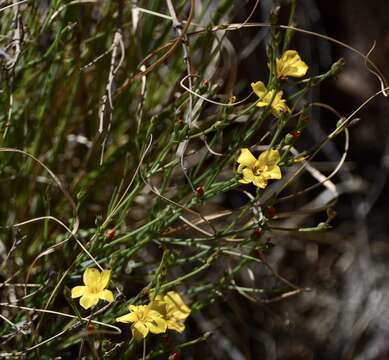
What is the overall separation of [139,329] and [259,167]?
0.32 m

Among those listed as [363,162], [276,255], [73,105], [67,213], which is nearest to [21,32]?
[73,105]

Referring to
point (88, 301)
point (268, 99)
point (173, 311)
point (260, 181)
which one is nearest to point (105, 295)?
point (88, 301)

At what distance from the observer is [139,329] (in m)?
1.10

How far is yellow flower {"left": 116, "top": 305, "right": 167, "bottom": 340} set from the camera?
1101 millimetres

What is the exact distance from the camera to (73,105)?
5.69 ft

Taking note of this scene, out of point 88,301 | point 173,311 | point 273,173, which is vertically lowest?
point 173,311

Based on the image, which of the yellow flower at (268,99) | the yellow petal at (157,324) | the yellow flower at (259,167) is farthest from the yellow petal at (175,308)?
the yellow flower at (268,99)

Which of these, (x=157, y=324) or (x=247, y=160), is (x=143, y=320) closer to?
(x=157, y=324)

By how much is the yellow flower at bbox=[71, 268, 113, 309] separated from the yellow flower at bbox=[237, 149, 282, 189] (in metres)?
0.27

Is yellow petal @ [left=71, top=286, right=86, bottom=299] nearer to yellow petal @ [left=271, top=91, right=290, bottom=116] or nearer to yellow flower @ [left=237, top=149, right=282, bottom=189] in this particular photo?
yellow flower @ [left=237, top=149, right=282, bottom=189]

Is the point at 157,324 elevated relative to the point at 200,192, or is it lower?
lower

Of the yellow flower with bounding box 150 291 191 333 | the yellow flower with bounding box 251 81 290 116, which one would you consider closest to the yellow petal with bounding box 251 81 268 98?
the yellow flower with bounding box 251 81 290 116

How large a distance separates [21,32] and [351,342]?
1331 mm

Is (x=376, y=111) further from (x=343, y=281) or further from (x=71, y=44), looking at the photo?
(x=71, y=44)
